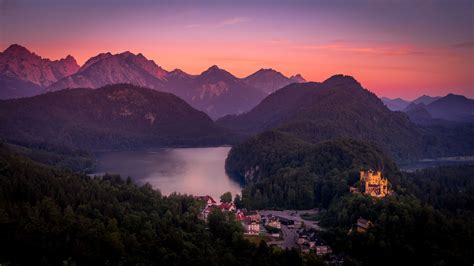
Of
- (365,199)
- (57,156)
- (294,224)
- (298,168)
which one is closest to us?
(365,199)

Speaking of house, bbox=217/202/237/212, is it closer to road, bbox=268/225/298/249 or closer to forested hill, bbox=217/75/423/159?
road, bbox=268/225/298/249

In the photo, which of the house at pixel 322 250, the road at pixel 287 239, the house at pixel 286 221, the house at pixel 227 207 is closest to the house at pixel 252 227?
the road at pixel 287 239

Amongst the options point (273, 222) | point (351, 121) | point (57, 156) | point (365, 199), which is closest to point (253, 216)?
point (273, 222)

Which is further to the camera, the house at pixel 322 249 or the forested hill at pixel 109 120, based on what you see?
the forested hill at pixel 109 120

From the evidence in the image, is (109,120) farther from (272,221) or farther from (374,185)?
(272,221)

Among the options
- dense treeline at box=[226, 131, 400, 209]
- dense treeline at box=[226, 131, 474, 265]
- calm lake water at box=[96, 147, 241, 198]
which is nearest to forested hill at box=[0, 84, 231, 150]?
calm lake water at box=[96, 147, 241, 198]

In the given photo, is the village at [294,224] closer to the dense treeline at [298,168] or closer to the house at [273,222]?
the house at [273,222]
